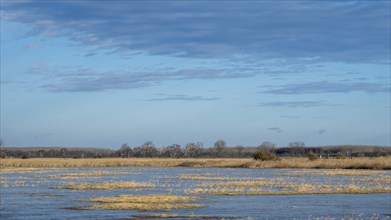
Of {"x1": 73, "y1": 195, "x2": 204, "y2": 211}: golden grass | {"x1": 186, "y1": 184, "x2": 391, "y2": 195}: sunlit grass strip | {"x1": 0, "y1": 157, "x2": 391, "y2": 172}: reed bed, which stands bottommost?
{"x1": 73, "y1": 195, "x2": 204, "y2": 211}: golden grass

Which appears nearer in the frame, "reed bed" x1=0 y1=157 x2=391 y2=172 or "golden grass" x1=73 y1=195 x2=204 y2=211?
"golden grass" x1=73 y1=195 x2=204 y2=211

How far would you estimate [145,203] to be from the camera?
3747 centimetres

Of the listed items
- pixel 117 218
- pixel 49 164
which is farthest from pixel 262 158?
pixel 117 218

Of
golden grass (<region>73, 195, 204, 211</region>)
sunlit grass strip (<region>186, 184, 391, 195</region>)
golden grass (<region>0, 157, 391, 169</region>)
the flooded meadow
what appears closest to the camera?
the flooded meadow

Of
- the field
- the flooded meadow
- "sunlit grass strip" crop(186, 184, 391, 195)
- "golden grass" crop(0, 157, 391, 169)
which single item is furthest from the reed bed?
"sunlit grass strip" crop(186, 184, 391, 195)

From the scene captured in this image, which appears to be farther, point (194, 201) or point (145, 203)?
point (194, 201)

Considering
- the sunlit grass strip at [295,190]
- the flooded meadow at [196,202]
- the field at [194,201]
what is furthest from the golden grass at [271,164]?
the sunlit grass strip at [295,190]

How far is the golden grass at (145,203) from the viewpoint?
35312mm

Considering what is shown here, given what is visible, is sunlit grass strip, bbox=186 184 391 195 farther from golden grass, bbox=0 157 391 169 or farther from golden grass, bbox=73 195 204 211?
golden grass, bbox=0 157 391 169

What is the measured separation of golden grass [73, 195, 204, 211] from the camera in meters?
35.3

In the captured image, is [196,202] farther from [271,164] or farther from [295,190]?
[271,164]

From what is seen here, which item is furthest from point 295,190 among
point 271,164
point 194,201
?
point 271,164

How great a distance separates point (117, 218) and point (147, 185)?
22.1 meters

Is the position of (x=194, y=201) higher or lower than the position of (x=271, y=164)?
lower
